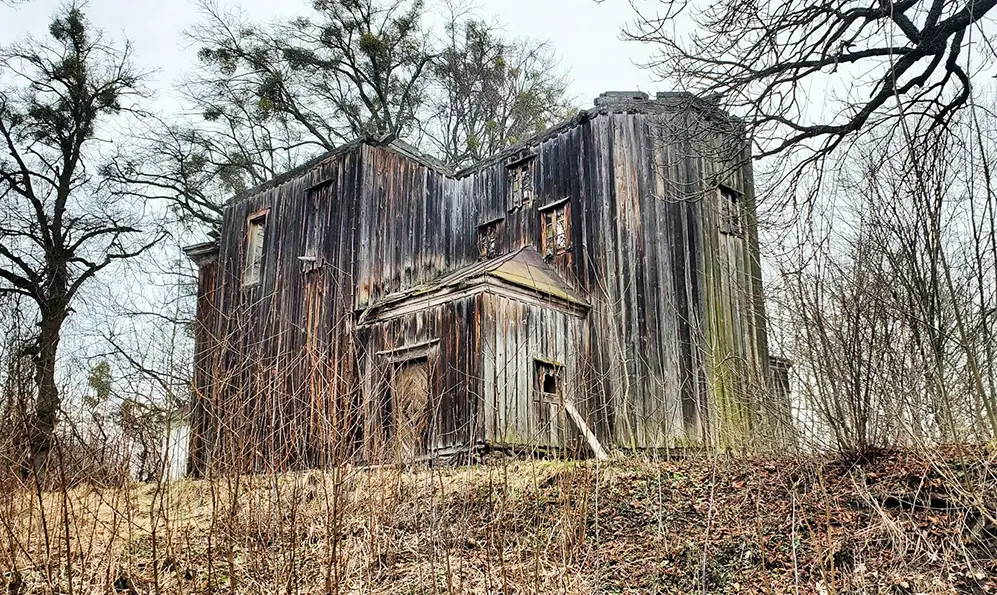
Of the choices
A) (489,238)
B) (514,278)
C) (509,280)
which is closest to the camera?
(509,280)

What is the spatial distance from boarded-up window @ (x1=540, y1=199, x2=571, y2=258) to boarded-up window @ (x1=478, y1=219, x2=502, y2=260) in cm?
117

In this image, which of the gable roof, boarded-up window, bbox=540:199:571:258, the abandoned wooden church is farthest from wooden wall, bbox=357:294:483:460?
boarded-up window, bbox=540:199:571:258

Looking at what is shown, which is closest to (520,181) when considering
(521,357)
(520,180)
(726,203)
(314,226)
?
(520,180)

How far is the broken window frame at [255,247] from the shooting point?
56.6ft

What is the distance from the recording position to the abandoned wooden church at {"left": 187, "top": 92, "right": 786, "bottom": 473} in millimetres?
12156

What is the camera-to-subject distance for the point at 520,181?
15773 millimetres

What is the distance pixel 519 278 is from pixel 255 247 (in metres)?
7.36

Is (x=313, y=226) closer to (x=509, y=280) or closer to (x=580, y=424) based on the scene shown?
(x=509, y=280)

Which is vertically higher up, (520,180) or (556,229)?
(520,180)

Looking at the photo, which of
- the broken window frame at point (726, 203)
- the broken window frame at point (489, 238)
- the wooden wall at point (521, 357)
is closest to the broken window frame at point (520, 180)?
the broken window frame at point (489, 238)

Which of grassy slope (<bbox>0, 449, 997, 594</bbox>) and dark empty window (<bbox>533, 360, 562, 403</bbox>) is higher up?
dark empty window (<bbox>533, 360, 562, 403</bbox>)

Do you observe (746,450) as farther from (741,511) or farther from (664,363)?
(664,363)

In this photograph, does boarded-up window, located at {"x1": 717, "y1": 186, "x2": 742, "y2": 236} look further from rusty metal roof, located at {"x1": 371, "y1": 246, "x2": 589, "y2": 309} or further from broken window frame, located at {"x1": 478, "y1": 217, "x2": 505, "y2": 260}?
broken window frame, located at {"x1": 478, "y1": 217, "x2": 505, "y2": 260}

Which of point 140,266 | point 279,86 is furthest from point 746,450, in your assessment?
point 279,86
